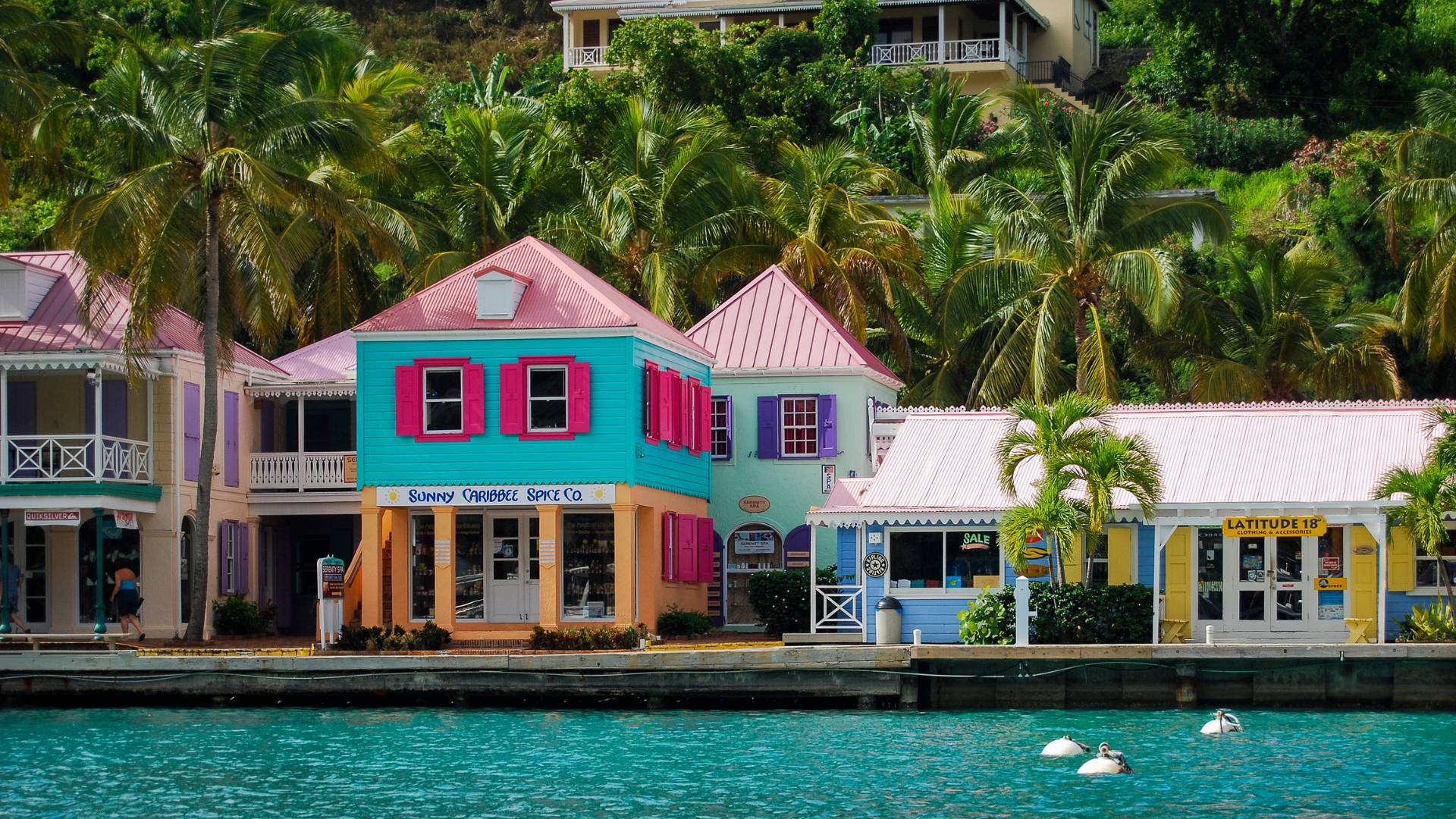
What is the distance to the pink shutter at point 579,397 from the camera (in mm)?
35250

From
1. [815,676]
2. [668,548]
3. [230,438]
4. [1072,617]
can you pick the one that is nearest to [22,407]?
[230,438]

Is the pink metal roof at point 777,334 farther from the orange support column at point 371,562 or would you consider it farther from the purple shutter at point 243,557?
the purple shutter at point 243,557

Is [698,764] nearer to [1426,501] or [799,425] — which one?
[1426,501]

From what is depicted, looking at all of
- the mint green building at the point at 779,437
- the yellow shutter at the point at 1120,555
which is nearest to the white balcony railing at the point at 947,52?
the mint green building at the point at 779,437

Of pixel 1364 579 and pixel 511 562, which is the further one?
pixel 511 562

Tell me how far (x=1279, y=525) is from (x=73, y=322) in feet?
71.3

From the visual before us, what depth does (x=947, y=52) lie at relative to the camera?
69312mm

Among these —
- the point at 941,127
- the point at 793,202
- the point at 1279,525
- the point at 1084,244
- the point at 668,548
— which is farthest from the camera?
the point at 941,127

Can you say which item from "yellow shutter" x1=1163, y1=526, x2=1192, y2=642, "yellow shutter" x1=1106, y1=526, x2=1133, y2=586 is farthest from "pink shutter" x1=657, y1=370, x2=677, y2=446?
"yellow shutter" x1=1163, y1=526, x2=1192, y2=642

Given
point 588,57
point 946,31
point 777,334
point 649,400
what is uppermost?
point 946,31

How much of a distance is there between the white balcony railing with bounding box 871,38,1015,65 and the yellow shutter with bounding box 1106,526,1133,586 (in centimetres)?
3701

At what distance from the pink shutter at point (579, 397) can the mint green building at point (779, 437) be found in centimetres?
533

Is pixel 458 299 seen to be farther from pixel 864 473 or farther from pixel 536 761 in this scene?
pixel 536 761

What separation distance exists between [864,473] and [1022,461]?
6124 mm
